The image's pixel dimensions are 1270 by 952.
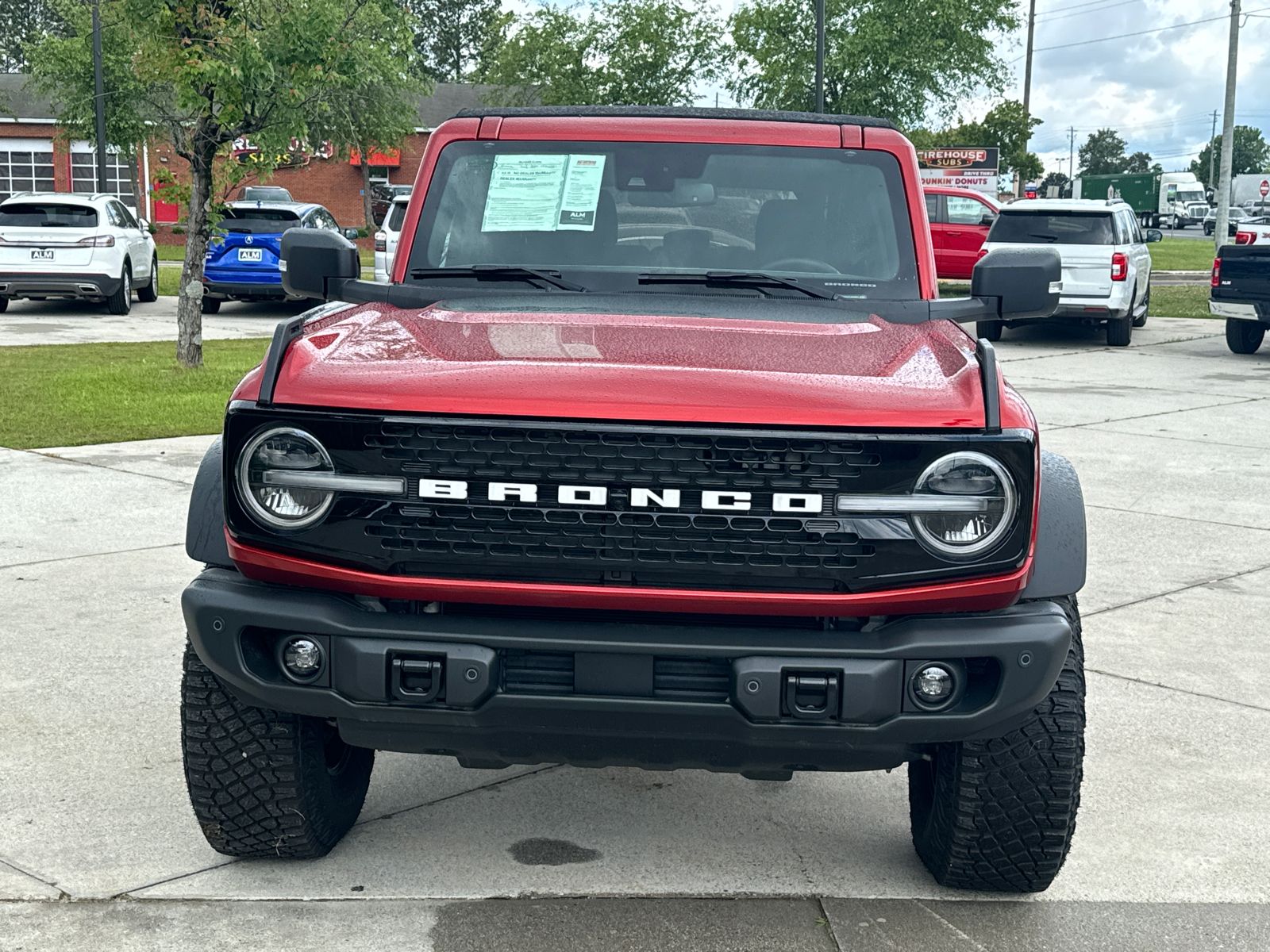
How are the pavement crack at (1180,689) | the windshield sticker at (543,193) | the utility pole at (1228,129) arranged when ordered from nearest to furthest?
the windshield sticker at (543,193), the pavement crack at (1180,689), the utility pole at (1228,129)

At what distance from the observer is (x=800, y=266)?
14.3ft

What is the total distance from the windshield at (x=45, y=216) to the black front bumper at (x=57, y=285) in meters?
0.63

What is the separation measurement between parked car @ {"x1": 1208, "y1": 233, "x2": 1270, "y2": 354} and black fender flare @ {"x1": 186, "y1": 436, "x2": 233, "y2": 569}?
15.8 m

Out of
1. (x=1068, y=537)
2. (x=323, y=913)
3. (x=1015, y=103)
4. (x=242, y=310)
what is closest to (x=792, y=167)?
(x=1068, y=537)

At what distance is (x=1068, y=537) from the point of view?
3430 millimetres

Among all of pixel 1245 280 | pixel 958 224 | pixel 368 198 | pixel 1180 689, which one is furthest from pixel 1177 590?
pixel 368 198

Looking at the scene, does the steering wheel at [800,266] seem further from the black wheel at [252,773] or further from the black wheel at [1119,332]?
the black wheel at [1119,332]

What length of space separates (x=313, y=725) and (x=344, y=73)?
10.9 m

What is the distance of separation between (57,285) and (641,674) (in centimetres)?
1926

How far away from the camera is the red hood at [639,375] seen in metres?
3.10

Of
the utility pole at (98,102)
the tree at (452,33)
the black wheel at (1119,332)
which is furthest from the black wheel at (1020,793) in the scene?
the tree at (452,33)

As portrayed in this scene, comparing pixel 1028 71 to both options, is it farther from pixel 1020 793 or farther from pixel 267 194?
pixel 1020 793

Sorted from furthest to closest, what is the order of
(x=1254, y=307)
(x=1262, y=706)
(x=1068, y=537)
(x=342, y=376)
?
(x=1254, y=307) → (x=1262, y=706) → (x=1068, y=537) → (x=342, y=376)

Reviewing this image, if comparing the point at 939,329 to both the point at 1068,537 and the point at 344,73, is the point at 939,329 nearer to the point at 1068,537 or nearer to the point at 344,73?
the point at 1068,537
